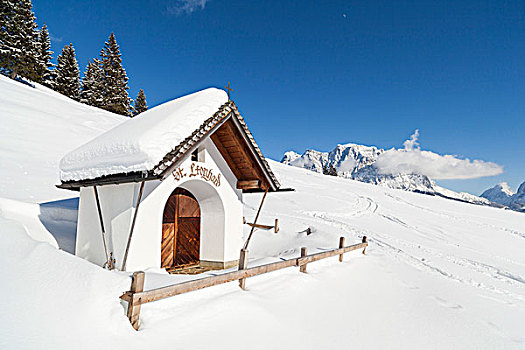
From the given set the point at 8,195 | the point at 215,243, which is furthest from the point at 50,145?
the point at 215,243

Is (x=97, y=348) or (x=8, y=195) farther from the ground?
(x=8, y=195)

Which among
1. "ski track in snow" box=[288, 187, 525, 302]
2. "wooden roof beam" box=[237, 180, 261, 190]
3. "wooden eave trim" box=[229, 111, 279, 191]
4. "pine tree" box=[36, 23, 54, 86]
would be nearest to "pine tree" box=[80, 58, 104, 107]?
"pine tree" box=[36, 23, 54, 86]

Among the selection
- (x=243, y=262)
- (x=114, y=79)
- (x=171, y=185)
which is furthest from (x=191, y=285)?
(x=114, y=79)

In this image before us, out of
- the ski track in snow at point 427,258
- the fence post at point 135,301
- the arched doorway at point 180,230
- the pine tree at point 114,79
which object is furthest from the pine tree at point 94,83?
the fence post at point 135,301

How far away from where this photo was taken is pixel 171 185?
26.1 feet

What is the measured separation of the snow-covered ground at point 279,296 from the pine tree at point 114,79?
26.6 meters

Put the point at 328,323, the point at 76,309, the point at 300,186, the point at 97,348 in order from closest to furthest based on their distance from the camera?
the point at 97,348 < the point at 76,309 < the point at 328,323 < the point at 300,186

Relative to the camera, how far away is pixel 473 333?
618 centimetres

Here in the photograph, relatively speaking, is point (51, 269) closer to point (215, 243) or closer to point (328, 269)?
point (215, 243)

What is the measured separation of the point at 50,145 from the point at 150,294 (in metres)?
20.4

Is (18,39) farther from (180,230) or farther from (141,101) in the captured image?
(180,230)

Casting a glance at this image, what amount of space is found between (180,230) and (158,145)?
4225mm

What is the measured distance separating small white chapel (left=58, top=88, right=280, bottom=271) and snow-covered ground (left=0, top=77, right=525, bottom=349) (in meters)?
1.36

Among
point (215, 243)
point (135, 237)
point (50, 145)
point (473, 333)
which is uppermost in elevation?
point (50, 145)
